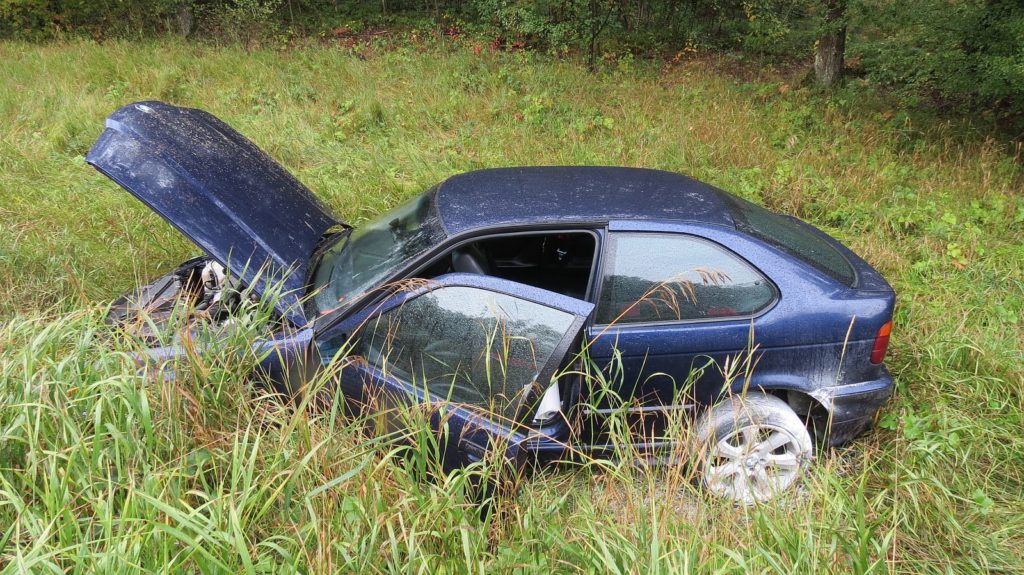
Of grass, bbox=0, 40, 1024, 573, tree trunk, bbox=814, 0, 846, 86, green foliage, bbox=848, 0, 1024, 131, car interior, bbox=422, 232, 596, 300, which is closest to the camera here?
grass, bbox=0, 40, 1024, 573

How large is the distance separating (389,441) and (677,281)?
144cm

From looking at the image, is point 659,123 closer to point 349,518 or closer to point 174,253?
point 174,253

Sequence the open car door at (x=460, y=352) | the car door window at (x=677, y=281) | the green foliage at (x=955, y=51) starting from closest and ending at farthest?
the open car door at (x=460, y=352) → the car door window at (x=677, y=281) → the green foliage at (x=955, y=51)

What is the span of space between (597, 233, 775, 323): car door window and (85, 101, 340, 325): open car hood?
1.43 meters

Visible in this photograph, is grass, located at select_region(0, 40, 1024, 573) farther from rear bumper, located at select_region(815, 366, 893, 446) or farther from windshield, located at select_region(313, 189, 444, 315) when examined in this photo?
windshield, located at select_region(313, 189, 444, 315)

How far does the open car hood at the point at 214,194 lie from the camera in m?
2.90

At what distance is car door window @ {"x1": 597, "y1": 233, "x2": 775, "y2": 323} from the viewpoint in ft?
9.28

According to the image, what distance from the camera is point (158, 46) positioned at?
32.8 feet

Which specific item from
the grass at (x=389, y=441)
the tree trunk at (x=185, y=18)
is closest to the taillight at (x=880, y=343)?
the grass at (x=389, y=441)

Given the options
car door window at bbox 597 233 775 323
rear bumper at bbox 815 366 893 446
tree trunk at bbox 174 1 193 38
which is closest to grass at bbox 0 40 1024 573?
rear bumper at bbox 815 366 893 446

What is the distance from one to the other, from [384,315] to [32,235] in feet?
12.2

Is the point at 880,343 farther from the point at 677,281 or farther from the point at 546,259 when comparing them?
the point at 546,259

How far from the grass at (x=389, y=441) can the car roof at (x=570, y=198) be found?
110 centimetres

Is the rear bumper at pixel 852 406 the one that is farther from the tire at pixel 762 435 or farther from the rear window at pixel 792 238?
the rear window at pixel 792 238
